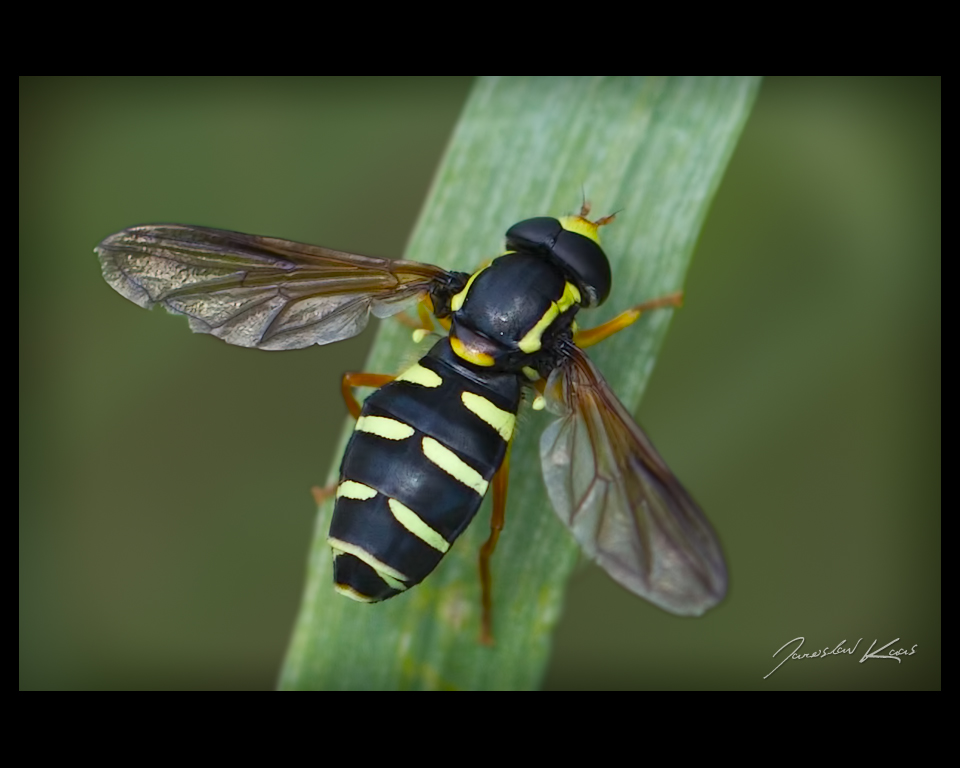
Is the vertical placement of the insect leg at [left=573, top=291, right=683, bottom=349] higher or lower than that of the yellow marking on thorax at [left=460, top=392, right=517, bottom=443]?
higher

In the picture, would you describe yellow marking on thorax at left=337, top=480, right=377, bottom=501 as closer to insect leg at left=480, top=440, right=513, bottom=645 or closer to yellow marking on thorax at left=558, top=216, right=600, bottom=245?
insect leg at left=480, top=440, right=513, bottom=645

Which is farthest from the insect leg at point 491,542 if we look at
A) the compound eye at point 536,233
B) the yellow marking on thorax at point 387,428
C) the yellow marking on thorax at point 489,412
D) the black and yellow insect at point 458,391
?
the compound eye at point 536,233

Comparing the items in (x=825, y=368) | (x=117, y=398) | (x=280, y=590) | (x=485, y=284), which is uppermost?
(x=825, y=368)

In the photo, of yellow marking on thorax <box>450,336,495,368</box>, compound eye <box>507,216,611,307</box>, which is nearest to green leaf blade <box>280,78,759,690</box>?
compound eye <box>507,216,611,307</box>

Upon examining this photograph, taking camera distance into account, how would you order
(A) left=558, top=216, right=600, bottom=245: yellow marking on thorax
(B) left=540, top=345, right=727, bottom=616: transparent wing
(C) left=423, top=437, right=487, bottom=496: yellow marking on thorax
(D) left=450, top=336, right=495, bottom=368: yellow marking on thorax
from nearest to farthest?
(B) left=540, top=345, right=727, bottom=616: transparent wing
(C) left=423, top=437, right=487, bottom=496: yellow marking on thorax
(D) left=450, top=336, right=495, bottom=368: yellow marking on thorax
(A) left=558, top=216, right=600, bottom=245: yellow marking on thorax

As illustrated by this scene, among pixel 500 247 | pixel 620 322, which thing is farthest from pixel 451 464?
pixel 500 247

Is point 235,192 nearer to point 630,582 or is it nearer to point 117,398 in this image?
point 117,398

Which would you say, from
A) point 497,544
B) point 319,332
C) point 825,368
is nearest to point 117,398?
point 319,332

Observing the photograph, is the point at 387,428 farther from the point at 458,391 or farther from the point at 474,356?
the point at 474,356

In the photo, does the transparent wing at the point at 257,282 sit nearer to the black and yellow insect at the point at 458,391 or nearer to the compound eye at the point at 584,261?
the black and yellow insect at the point at 458,391
